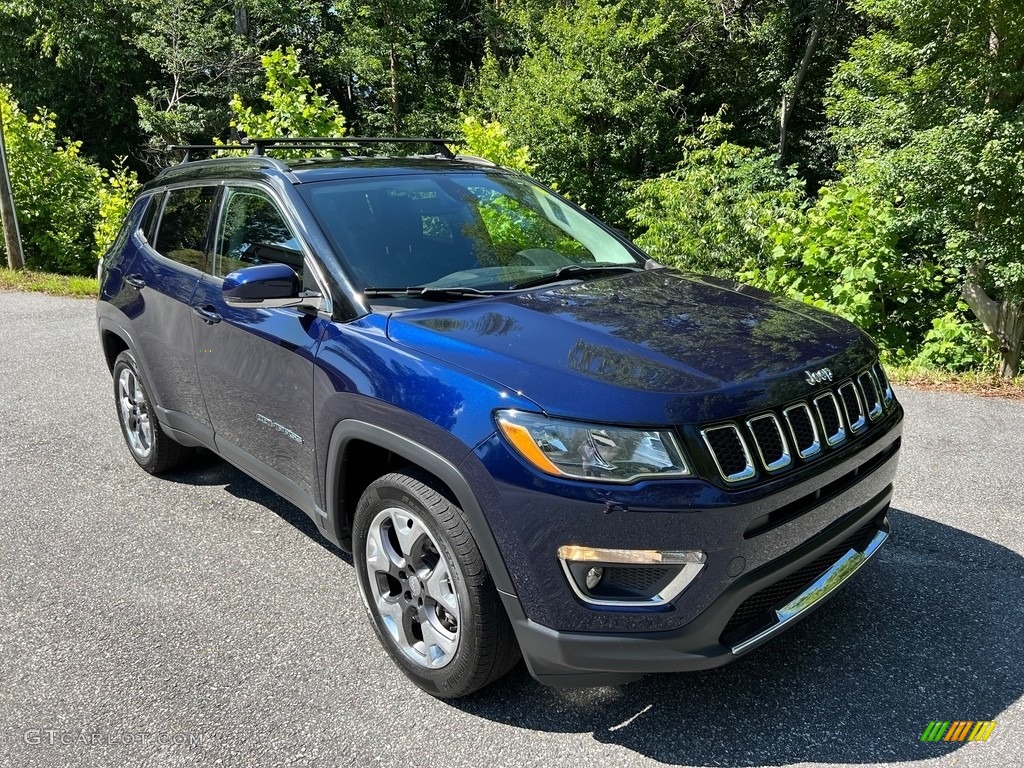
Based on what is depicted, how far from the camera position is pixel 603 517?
7.26 ft

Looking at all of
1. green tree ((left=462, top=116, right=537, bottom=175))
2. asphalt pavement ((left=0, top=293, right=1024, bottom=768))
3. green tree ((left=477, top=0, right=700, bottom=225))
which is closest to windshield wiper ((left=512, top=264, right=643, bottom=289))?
asphalt pavement ((left=0, top=293, right=1024, bottom=768))

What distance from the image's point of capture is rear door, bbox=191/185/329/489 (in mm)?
3113

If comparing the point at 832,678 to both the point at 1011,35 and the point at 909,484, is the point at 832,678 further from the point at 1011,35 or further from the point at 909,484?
the point at 1011,35

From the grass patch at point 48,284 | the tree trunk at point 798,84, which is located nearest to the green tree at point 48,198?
the grass patch at point 48,284

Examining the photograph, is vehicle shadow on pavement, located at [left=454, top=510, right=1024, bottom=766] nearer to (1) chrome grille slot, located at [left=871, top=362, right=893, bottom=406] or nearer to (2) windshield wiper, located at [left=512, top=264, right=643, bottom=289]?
(1) chrome grille slot, located at [left=871, top=362, right=893, bottom=406]

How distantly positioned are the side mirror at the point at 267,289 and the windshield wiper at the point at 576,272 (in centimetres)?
84

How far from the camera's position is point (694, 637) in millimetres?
2297

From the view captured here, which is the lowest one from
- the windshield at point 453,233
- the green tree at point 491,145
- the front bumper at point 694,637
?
the front bumper at point 694,637

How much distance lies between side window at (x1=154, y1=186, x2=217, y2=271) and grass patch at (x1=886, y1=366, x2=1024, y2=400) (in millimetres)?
5297

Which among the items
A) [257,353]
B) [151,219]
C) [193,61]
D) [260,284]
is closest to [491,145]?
[151,219]

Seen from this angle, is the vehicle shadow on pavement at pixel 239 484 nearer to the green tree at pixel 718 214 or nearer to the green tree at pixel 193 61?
the green tree at pixel 718 214

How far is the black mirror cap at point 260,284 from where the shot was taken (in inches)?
116

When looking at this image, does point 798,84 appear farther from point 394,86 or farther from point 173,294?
point 173,294

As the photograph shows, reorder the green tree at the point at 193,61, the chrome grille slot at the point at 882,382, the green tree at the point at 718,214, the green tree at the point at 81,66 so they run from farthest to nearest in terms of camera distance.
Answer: the green tree at the point at 81,66
the green tree at the point at 193,61
the green tree at the point at 718,214
the chrome grille slot at the point at 882,382
